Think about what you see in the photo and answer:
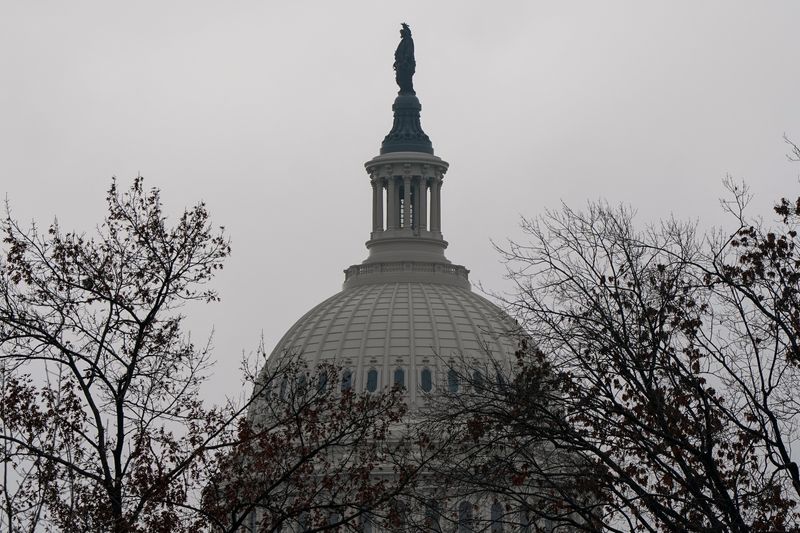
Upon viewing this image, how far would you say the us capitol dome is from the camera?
458 feet

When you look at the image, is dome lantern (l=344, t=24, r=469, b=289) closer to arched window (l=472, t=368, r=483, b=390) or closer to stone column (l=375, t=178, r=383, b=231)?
stone column (l=375, t=178, r=383, b=231)

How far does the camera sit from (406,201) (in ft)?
544

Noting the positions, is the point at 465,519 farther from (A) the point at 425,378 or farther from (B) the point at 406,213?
(B) the point at 406,213

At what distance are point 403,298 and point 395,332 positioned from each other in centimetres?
795

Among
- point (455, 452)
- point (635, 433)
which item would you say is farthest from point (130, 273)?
point (635, 433)

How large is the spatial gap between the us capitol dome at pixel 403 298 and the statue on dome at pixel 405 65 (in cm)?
11

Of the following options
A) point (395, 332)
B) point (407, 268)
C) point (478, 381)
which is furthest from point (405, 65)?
point (478, 381)

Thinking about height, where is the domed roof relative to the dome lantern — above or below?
below

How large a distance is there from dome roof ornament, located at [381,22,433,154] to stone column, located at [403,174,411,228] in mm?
4734

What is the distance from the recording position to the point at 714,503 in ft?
102

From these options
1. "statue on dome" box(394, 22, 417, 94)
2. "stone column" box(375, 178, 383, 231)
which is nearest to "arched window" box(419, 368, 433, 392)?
"stone column" box(375, 178, 383, 231)

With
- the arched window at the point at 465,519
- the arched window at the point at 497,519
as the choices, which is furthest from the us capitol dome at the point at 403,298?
the arched window at the point at 465,519

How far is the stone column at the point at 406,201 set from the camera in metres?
163

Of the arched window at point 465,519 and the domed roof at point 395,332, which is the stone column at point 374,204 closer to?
the domed roof at point 395,332
